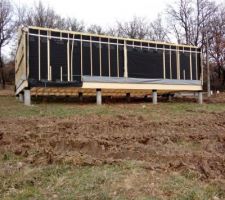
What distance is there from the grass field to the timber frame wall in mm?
4736

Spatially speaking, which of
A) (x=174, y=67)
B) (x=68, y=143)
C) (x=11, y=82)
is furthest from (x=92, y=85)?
(x=11, y=82)

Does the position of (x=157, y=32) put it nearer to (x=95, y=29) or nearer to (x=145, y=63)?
(x=95, y=29)

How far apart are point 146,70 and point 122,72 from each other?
1432mm

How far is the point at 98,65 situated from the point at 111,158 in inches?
413

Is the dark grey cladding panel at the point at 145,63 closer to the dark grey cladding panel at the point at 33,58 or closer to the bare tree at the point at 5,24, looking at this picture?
the dark grey cladding panel at the point at 33,58

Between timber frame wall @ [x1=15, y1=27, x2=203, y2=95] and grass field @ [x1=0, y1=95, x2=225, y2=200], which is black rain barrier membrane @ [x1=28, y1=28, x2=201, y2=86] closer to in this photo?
timber frame wall @ [x1=15, y1=27, x2=203, y2=95]

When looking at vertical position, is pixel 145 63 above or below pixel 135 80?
above

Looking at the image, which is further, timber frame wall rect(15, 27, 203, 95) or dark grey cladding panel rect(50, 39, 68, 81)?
dark grey cladding panel rect(50, 39, 68, 81)

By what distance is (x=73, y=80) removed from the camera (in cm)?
1617

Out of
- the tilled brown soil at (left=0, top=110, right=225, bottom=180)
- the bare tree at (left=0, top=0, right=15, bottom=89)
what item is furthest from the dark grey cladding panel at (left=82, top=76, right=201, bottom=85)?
the bare tree at (left=0, top=0, right=15, bottom=89)

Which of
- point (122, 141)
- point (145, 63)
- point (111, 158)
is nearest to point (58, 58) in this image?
point (145, 63)

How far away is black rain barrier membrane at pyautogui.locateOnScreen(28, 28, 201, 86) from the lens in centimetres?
1551

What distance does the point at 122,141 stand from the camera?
8320mm

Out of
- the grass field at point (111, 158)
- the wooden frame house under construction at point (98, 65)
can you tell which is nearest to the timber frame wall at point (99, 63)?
the wooden frame house under construction at point (98, 65)
